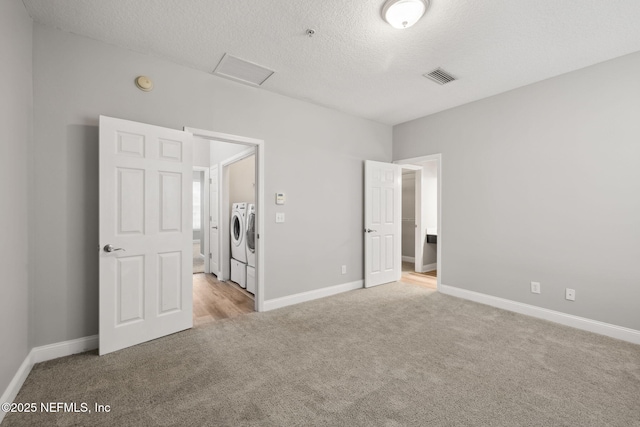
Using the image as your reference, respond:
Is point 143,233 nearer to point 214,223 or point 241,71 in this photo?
point 241,71

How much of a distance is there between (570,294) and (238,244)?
437cm

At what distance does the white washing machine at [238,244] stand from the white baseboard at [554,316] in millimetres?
3137

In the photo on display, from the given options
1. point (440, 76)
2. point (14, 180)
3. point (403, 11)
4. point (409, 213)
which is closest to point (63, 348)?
point (14, 180)

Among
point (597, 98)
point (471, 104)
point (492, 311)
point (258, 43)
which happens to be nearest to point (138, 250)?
point (258, 43)

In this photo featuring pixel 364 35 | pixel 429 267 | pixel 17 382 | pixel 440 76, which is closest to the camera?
pixel 17 382

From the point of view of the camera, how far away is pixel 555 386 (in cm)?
194

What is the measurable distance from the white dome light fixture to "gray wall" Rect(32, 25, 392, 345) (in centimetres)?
181

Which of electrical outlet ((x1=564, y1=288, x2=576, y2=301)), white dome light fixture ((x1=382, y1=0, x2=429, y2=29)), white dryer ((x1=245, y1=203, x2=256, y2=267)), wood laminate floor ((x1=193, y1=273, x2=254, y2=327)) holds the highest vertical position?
white dome light fixture ((x1=382, y1=0, x2=429, y2=29))

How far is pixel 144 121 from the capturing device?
105 inches

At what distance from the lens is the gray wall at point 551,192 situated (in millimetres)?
2697

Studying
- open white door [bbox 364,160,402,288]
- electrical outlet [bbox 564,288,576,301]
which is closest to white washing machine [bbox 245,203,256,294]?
open white door [bbox 364,160,402,288]

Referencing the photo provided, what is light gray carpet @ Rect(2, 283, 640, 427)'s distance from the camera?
166 centimetres

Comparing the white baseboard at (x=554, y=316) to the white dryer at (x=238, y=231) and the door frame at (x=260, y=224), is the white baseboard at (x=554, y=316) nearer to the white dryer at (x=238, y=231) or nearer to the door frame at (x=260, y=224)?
the door frame at (x=260, y=224)

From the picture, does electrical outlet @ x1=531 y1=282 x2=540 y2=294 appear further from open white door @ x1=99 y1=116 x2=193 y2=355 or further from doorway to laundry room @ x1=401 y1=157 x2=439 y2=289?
open white door @ x1=99 y1=116 x2=193 y2=355
